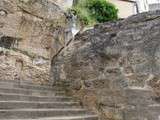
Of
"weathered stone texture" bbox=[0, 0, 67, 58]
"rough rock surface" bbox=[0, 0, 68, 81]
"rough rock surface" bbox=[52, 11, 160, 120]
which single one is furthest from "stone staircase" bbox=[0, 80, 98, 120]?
"weathered stone texture" bbox=[0, 0, 67, 58]

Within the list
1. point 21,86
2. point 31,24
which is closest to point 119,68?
point 21,86

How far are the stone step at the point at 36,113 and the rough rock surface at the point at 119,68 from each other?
1.32 ft

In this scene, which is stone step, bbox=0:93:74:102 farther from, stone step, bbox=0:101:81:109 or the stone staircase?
stone step, bbox=0:101:81:109

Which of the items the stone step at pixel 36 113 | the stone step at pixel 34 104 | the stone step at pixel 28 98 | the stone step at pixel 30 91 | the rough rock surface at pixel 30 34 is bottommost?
the stone step at pixel 36 113

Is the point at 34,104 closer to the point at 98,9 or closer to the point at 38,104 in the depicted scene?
the point at 38,104

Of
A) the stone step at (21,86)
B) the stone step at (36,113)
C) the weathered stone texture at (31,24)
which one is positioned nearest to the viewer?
the stone step at (36,113)

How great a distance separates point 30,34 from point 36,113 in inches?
151

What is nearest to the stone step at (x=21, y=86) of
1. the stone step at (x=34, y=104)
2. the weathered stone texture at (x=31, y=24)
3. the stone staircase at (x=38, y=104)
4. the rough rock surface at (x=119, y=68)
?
the stone staircase at (x=38, y=104)

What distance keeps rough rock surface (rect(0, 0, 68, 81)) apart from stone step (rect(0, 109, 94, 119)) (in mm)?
2622

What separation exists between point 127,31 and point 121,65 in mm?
534

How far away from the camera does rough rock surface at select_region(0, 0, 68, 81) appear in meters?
6.85

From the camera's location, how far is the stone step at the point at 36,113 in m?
3.39

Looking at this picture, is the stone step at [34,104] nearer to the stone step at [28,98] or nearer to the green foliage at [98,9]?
the stone step at [28,98]

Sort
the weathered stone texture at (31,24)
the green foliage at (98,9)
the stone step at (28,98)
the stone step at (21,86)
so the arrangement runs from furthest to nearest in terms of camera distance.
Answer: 1. the green foliage at (98,9)
2. the weathered stone texture at (31,24)
3. the stone step at (21,86)
4. the stone step at (28,98)
